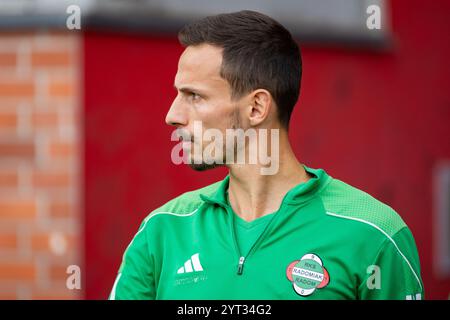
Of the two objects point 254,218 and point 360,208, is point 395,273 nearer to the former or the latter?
point 360,208

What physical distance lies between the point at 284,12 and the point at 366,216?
295 cm

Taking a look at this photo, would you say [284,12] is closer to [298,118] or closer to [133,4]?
[298,118]

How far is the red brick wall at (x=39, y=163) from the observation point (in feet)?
15.4

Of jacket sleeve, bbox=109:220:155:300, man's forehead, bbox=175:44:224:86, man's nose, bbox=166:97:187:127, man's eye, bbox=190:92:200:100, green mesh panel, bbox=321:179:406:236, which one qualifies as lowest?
jacket sleeve, bbox=109:220:155:300

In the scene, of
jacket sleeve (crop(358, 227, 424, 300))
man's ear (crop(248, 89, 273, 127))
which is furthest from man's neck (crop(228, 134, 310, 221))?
jacket sleeve (crop(358, 227, 424, 300))

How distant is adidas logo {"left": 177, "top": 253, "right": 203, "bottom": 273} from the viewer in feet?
8.98

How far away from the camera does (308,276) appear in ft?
8.70

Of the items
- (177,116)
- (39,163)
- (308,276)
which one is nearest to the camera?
(308,276)

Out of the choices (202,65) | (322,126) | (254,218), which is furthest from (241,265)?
(322,126)

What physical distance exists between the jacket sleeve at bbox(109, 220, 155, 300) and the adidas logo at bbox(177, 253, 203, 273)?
Result: 0.37ft

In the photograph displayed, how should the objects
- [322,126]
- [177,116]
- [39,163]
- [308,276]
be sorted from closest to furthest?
[308,276], [177,116], [39,163], [322,126]

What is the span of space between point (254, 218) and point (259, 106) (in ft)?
1.07

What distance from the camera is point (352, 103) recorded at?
5.77 metres

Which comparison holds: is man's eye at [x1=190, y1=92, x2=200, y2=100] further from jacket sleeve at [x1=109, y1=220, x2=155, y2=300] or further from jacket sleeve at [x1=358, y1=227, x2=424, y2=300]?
jacket sleeve at [x1=358, y1=227, x2=424, y2=300]
